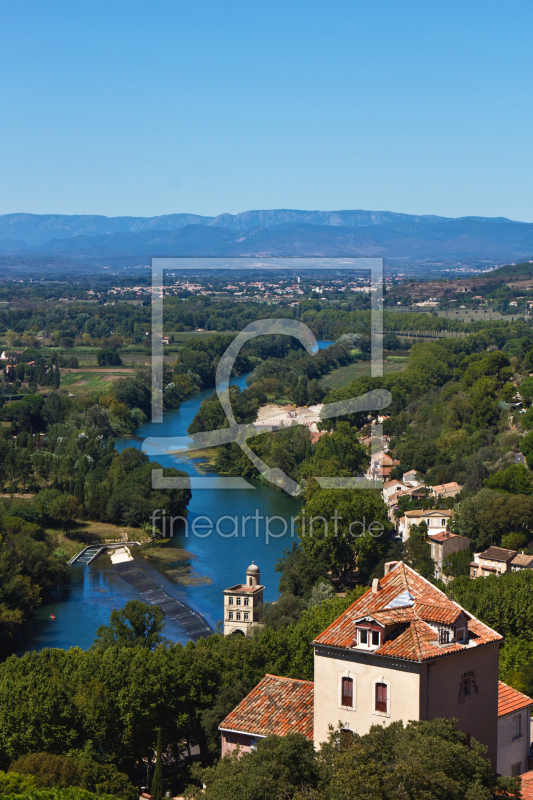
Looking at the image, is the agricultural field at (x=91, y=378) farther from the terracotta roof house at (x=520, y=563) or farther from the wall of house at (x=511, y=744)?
the wall of house at (x=511, y=744)

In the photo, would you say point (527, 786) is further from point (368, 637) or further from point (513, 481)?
point (513, 481)

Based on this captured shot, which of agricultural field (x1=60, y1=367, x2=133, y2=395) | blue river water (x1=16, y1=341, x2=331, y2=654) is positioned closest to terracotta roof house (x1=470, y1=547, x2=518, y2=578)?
blue river water (x1=16, y1=341, x2=331, y2=654)

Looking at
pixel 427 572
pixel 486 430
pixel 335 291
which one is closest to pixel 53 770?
pixel 427 572

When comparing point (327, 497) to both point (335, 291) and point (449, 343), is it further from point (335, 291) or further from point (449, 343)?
point (335, 291)

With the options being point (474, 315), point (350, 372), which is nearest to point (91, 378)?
point (350, 372)

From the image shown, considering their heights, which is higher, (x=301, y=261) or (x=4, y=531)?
(x=301, y=261)

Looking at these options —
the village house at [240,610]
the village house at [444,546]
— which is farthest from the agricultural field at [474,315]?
the village house at [240,610]
